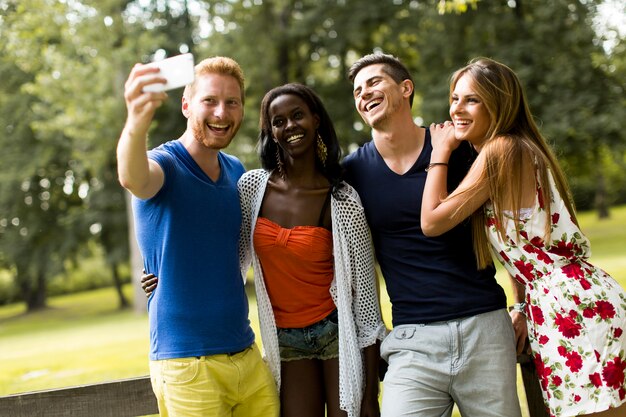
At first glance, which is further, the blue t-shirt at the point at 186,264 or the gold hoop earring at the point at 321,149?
the gold hoop earring at the point at 321,149

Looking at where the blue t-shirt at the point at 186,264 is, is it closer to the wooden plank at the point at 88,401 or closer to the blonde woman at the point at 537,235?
the wooden plank at the point at 88,401

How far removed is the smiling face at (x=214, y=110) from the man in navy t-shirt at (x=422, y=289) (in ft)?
2.23

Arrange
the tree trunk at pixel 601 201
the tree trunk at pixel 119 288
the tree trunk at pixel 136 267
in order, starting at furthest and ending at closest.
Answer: the tree trunk at pixel 601 201 → the tree trunk at pixel 119 288 → the tree trunk at pixel 136 267

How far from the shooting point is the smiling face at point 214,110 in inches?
127

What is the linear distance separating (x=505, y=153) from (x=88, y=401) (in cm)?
217

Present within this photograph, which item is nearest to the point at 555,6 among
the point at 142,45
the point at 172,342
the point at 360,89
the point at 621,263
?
the point at 621,263

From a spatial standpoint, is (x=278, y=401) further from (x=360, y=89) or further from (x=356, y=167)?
(x=360, y=89)

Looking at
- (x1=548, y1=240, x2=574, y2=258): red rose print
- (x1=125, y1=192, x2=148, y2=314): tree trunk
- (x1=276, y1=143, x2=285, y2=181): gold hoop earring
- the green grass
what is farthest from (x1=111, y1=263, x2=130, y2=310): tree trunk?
(x1=548, y1=240, x2=574, y2=258): red rose print

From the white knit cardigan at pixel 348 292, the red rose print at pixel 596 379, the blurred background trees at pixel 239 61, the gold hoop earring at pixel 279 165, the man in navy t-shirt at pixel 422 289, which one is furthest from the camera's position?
the blurred background trees at pixel 239 61

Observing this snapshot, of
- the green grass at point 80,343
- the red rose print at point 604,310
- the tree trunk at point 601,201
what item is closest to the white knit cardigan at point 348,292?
the red rose print at point 604,310

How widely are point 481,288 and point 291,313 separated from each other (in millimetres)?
903

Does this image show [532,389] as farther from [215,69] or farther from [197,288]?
[215,69]

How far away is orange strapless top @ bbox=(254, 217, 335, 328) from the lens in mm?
3367

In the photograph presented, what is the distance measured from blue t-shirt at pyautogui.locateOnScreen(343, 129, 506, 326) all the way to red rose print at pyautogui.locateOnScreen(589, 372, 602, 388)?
20.3 inches
